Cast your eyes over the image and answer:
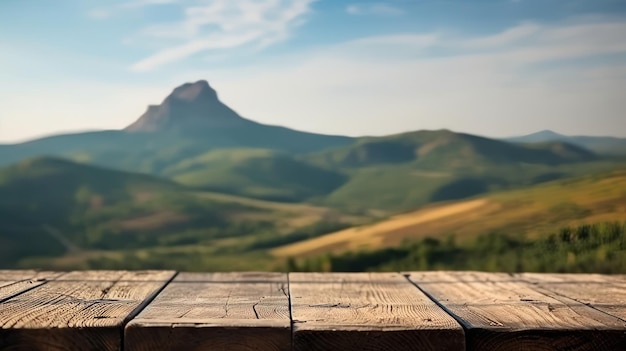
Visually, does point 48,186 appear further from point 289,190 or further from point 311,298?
point 311,298

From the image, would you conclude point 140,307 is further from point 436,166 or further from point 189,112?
point 436,166

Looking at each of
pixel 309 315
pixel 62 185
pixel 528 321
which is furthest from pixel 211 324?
pixel 62 185

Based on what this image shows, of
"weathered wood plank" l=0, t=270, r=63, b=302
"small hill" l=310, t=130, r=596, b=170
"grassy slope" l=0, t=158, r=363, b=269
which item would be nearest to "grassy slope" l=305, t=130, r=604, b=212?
"small hill" l=310, t=130, r=596, b=170

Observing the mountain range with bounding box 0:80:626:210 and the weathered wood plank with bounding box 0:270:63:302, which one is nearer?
the weathered wood plank with bounding box 0:270:63:302

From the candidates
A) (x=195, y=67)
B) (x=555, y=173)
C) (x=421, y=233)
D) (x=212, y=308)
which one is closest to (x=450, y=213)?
(x=421, y=233)

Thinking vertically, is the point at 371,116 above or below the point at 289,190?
above

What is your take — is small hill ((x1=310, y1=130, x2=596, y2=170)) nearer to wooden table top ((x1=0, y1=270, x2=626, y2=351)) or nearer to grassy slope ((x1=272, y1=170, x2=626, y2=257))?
grassy slope ((x1=272, y1=170, x2=626, y2=257))
